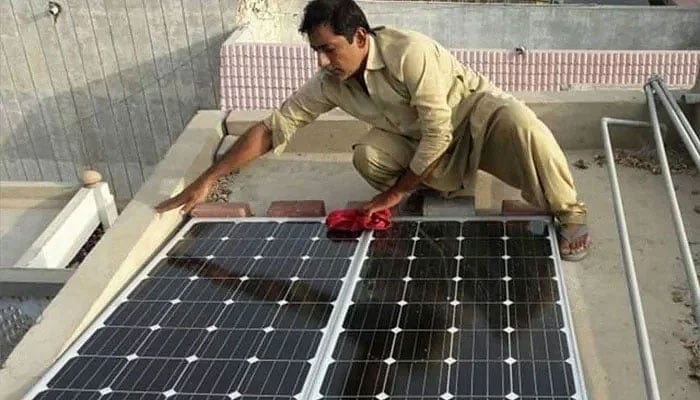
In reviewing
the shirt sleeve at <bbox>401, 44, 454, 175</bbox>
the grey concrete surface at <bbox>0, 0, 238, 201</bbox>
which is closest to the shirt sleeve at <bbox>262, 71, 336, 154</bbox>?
the shirt sleeve at <bbox>401, 44, 454, 175</bbox>

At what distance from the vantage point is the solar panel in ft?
11.9

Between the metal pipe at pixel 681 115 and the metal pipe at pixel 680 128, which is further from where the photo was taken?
the metal pipe at pixel 681 115

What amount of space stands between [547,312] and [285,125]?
2.23 meters

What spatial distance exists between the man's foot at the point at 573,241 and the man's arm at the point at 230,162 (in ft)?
6.79

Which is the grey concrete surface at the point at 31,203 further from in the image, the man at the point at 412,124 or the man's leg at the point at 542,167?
the man's leg at the point at 542,167

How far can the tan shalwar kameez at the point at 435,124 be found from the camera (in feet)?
15.5

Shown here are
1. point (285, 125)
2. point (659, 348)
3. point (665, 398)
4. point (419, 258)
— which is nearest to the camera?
point (665, 398)

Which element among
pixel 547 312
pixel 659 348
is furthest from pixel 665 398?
pixel 547 312

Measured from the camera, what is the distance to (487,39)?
16688 mm

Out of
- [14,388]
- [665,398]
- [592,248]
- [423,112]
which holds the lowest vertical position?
[665,398]

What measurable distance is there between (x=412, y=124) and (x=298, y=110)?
2.56 ft

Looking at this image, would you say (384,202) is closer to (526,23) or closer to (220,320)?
(220,320)

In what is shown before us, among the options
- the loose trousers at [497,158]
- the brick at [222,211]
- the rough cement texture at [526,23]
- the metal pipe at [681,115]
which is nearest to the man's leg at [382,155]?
the loose trousers at [497,158]

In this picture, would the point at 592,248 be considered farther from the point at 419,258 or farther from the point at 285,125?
the point at 285,125
